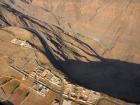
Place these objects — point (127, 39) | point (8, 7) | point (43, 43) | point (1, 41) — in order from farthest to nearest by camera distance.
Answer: point (8, 7), point (127, 39), point (43, 43), point (1, 41)

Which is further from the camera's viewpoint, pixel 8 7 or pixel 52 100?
pixel 8 7

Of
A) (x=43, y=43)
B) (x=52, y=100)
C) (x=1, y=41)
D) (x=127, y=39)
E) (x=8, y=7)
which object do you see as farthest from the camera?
(x=8, y=7)

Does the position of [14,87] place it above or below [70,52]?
above

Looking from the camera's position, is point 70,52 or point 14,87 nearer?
point 14,87

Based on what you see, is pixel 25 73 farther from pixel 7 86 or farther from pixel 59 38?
pixel 59 38

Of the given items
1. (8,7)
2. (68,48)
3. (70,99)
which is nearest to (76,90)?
(70,99)

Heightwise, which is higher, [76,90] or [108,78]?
[76,90]

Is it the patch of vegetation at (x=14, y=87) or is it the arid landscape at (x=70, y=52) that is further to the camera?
the arid landscape at (x=70, y=52)

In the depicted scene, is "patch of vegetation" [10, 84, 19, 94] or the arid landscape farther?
the arid landscape
